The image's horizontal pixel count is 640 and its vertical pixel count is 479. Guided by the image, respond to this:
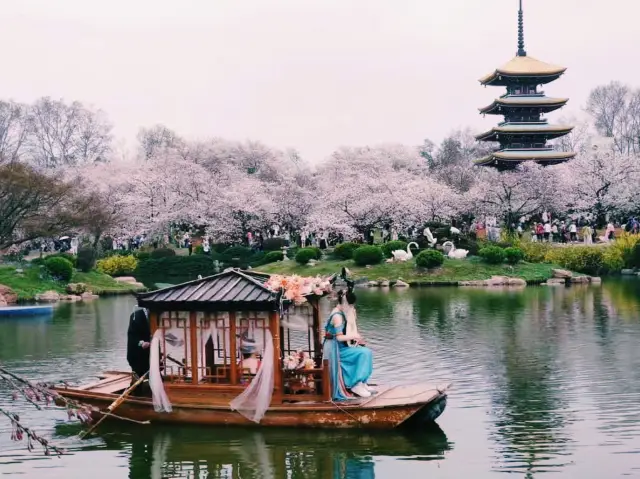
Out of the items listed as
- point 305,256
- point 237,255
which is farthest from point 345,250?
point 237,255

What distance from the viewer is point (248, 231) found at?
61000 millimetres

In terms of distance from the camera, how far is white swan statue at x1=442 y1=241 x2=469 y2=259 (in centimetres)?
4544

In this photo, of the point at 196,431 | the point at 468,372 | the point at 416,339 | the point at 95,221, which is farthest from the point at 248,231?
the point at 196,431

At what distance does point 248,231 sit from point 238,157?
18.9 meters

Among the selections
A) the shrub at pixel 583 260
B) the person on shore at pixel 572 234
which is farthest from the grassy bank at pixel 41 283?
the person on shore at pixel 572 234

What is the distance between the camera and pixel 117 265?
48.8 meters

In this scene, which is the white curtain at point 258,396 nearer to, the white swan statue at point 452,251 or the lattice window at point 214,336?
the lattice window at point 214,336

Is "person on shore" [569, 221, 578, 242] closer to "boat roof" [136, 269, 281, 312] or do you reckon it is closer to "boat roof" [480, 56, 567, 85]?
"boat roof" [480, 56, 567, 85]

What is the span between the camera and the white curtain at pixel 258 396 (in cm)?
1391

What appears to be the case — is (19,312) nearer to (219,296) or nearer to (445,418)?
(219,296)

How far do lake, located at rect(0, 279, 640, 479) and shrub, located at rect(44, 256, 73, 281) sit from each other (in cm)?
1271

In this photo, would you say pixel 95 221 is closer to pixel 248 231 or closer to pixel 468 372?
pixel 248 231

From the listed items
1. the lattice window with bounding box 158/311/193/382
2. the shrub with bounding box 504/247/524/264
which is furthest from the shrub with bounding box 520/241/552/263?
the lattice window with bounding box 158/311/193/382

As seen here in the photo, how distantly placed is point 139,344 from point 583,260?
3389 cm
